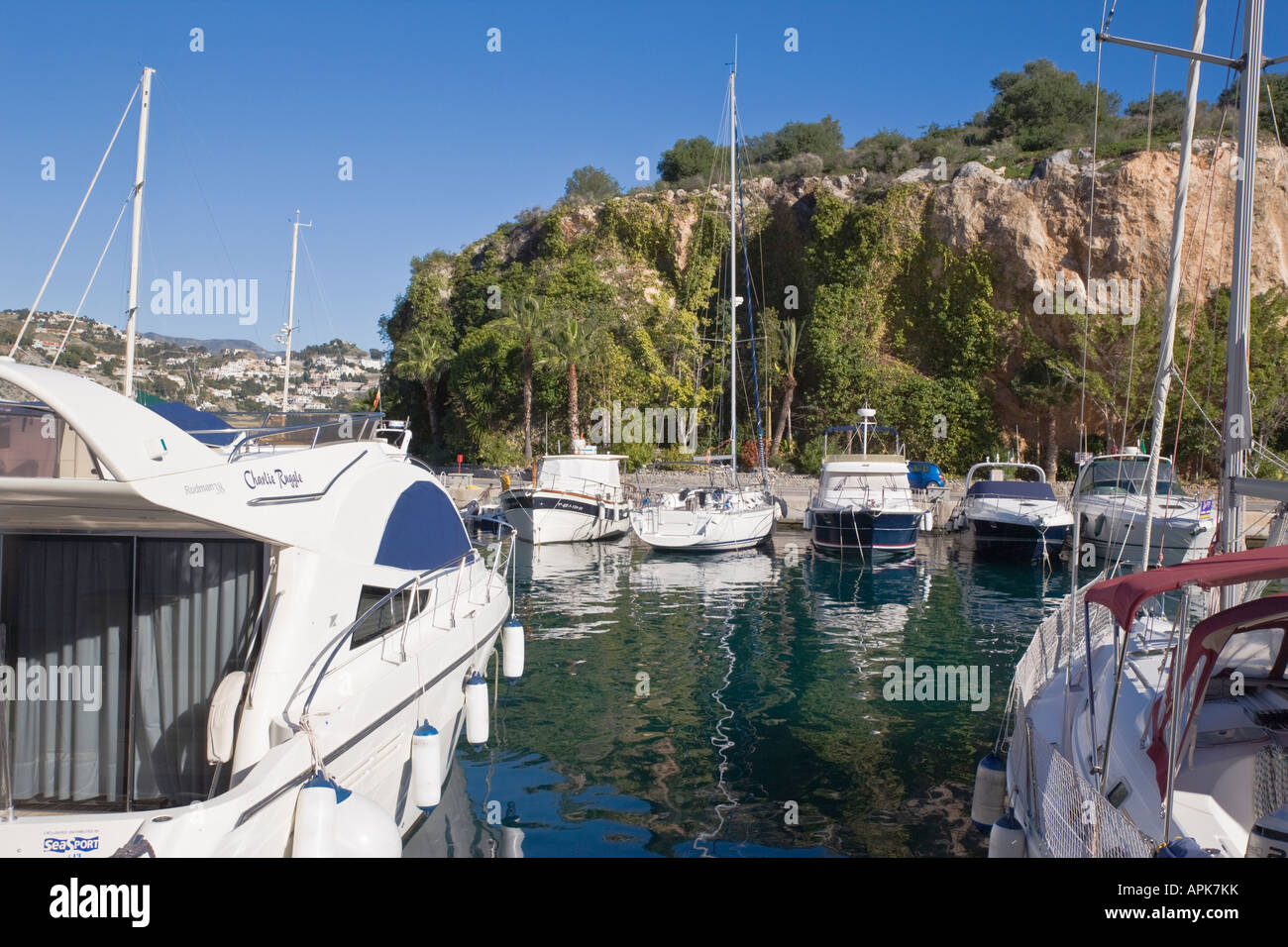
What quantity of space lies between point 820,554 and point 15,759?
20.6 metres

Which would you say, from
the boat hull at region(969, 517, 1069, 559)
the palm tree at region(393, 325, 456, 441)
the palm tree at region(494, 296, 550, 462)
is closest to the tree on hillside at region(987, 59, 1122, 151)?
the palm tree at region(494, 296, 550, 462)

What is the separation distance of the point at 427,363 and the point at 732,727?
110ft

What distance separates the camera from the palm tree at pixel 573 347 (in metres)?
35.2

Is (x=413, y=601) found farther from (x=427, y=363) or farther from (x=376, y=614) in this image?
(x=427, y=363)

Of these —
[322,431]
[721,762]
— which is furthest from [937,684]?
[322,431]

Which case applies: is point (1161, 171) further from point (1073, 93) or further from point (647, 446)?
point (647, 446)

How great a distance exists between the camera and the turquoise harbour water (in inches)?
303

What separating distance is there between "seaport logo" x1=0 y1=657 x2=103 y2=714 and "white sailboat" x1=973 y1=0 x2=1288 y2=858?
5953mm

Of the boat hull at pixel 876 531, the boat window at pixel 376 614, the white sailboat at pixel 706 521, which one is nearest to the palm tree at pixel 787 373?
the white sailboat at pixel 706 521

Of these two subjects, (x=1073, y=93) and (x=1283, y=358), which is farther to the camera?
(x=1073, y=93)

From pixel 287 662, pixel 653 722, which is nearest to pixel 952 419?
pixel 653 722

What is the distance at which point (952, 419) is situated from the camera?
36.7m

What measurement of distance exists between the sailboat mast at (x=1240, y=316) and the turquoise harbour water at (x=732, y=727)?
3311 mm
